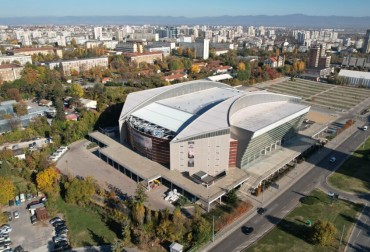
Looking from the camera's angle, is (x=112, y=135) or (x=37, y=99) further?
(x=37, y=99)

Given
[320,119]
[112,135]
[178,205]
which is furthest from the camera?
[320,119]

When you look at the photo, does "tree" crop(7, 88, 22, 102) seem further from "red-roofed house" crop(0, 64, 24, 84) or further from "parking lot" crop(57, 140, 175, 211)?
"parking lot" crop(57, 140, 175, 211)

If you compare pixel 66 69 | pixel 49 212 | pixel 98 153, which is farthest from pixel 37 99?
pixel 49 212

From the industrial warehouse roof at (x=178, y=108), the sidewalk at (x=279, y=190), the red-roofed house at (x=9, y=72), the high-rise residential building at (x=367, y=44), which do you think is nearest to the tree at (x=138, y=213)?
Answer: the sidewalk at (x=279, y=190)

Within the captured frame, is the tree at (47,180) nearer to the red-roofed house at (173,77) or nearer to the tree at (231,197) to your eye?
the tree at (231,197)

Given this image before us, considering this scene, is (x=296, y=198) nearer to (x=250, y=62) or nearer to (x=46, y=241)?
(x=46, y=241)

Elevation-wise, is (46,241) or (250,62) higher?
(250,62)
